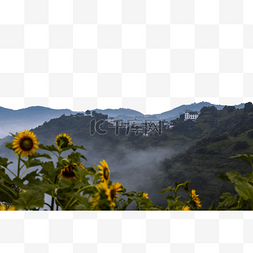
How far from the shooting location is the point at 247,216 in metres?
0.38

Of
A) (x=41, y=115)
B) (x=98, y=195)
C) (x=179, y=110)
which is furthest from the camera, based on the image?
(x=41, y=115)

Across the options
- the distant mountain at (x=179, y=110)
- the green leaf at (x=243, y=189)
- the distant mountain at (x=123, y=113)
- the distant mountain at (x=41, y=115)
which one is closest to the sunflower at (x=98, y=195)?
the green leaf at (x=243, y=189)

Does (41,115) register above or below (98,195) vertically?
above

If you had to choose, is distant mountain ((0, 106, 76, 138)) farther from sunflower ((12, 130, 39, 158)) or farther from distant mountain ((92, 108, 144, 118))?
sunflower ((12, 130, 39, 158))

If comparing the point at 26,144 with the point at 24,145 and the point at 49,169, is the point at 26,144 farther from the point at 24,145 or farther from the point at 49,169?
the point at 49,169

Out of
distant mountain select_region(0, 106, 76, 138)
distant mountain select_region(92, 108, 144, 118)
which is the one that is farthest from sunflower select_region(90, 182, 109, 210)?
distant mountain select_region(0, 106, 76, 138)

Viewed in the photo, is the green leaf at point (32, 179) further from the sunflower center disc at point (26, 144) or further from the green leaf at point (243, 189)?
the green leaf at point (243, 189)

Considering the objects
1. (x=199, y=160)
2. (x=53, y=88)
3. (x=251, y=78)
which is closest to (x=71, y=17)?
(x=53, y=88)

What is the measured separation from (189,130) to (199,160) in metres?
8.48

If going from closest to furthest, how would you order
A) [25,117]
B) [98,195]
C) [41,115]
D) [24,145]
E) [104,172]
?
[98,195], [104,172], [24,145], [25,117], [41,115]

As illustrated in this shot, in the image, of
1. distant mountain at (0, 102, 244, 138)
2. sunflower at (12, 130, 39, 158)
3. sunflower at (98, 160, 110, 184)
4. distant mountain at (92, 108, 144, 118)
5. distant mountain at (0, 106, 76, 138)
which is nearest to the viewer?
sunflower at (98, 160, 110, 184)

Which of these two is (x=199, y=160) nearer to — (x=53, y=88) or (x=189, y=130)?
(x=189, y=130)

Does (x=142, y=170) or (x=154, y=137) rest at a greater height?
(x=154, y=137)

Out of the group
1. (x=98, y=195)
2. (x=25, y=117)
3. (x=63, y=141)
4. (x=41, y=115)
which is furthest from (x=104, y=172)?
(x=41, y=115)
